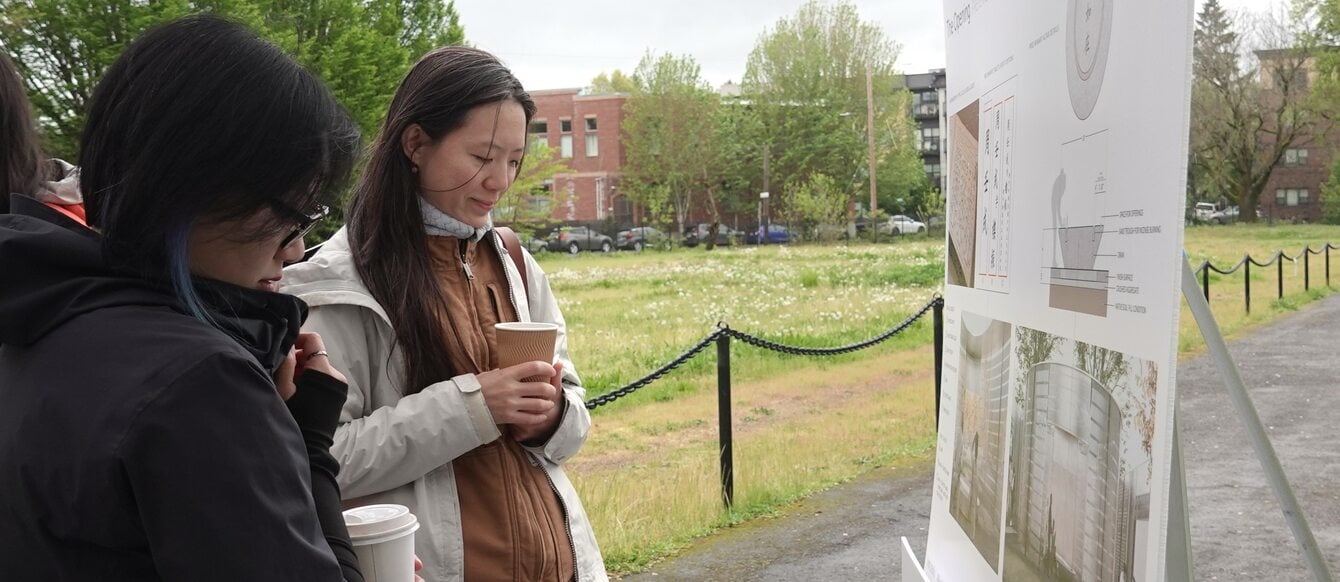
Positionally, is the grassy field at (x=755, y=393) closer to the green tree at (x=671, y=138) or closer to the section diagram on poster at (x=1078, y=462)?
the section diagram on poster at (x=1078, y=462)

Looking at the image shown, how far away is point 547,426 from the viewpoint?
232cm

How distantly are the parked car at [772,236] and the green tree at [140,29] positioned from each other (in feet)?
116

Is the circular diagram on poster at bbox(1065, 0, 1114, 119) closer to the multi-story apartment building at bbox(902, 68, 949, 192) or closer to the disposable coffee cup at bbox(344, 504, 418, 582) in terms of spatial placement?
the disposable coffee cup at bbox(344, 504, 418, 582)

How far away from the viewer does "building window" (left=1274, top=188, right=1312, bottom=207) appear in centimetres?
6975

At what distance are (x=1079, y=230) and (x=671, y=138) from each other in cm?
6753

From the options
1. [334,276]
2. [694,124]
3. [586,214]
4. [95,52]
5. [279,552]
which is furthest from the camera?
[586,214]

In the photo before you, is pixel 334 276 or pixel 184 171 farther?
pixel 334 276

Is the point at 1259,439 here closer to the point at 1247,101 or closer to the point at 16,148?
the point at 16,148

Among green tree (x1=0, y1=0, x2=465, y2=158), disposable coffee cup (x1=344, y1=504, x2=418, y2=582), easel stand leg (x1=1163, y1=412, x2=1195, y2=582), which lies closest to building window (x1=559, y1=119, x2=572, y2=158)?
green tree (x1=0, y1=0, x2=465, y2=158)

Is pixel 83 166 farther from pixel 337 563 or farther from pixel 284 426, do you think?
pixel 337 563

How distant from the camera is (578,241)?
60.2 meters

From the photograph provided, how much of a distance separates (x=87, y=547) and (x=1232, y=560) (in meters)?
5.50

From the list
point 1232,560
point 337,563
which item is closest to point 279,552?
point 337,563

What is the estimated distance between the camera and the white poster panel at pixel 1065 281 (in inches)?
61.5
